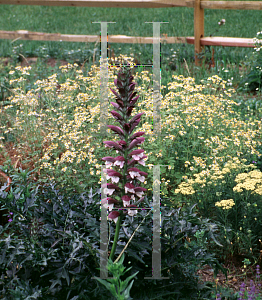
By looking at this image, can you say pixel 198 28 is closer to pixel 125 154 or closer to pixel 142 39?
pixel 142 39

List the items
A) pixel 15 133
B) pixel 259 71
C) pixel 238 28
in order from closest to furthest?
pixel 15 133 < pixel 259 71 < pixel 238 28

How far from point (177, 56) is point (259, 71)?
1968mm

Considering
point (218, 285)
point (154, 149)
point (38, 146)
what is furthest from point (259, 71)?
point (218, 285)

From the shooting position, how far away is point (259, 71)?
663 centimetres

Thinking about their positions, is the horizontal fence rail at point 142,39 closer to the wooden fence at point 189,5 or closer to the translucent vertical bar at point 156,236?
the wooden fence at point 189,5

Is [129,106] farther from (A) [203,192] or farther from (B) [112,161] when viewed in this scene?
(A) [203,192]

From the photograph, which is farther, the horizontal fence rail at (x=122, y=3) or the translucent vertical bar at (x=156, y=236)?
the horizontal fence rail at (x=122, y=3)

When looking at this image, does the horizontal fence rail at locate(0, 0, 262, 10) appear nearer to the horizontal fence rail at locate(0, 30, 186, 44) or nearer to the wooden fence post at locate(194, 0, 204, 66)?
the wooden fence post at locate(194, 0, 204, 66)

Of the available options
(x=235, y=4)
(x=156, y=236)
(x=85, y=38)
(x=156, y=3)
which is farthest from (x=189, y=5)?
(x=156, y=236)

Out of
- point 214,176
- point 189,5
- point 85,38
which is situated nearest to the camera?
point 214,176

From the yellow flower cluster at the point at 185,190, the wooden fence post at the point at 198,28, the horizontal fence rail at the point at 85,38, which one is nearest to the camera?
the yellow flower cluster at the point at 185,190

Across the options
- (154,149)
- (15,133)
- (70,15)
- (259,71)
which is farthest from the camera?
(70,15)

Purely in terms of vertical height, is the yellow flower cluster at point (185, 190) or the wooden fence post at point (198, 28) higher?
the wooden fence post at point (198, 28)

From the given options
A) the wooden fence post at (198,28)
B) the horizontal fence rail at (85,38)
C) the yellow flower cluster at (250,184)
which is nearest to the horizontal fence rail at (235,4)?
the wooden fence post at (198,28)
